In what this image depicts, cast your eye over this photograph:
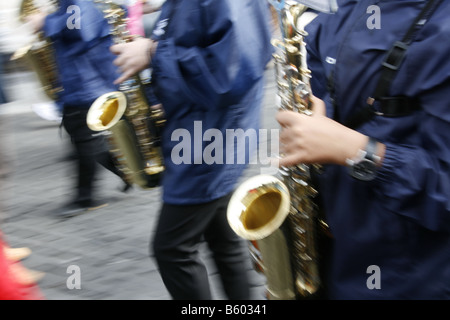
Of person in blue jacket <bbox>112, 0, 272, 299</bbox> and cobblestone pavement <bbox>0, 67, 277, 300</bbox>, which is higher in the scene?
person in blue jacket <bbox>112, 0, 272, 299</bbox>

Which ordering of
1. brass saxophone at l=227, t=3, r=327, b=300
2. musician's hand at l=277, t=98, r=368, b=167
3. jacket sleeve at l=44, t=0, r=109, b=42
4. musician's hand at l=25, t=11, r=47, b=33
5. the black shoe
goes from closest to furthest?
1. musician's hand at l=277, t=98, r=368, b=167
2. brass saxophone at l=227, t=3, r=327, b=300
3. jacket sleeve at l=44, t=0, r=109, b=42
4. musician's hand at l=25, t=11, r=47, b=33
5. the black shoe

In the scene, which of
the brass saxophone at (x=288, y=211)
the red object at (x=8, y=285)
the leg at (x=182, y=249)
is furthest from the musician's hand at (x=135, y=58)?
the red object at (x=8, y=285)

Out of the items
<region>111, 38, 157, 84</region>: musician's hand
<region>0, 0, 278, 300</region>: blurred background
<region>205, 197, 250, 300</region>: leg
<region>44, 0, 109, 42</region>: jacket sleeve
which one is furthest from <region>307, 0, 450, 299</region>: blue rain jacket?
<region>44, 0, 109, 42</region>: jacket sleeve

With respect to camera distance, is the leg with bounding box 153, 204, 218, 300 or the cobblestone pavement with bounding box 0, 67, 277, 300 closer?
the leg with bounding box 153, 204, 218, 300

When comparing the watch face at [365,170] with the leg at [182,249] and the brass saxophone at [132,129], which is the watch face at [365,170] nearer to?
the leg at [182,249]

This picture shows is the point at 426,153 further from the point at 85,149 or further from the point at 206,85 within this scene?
the point at 85,149

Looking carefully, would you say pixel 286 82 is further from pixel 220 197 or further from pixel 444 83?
pixel 220 197

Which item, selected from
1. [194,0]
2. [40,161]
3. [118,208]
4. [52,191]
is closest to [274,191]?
[194,0]

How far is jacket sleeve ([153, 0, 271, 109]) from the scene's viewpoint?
7.93 feet

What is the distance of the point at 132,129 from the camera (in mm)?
3330

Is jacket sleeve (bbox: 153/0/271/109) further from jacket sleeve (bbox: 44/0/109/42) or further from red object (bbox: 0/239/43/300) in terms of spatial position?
jacket sleeve (bbox: 44/0/109/42)

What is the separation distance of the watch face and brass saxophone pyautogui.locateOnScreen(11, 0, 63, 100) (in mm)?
3437

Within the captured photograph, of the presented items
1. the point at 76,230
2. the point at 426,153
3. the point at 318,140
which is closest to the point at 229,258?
the point at 318,140

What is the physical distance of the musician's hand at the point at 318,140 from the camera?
1581 millimetres
